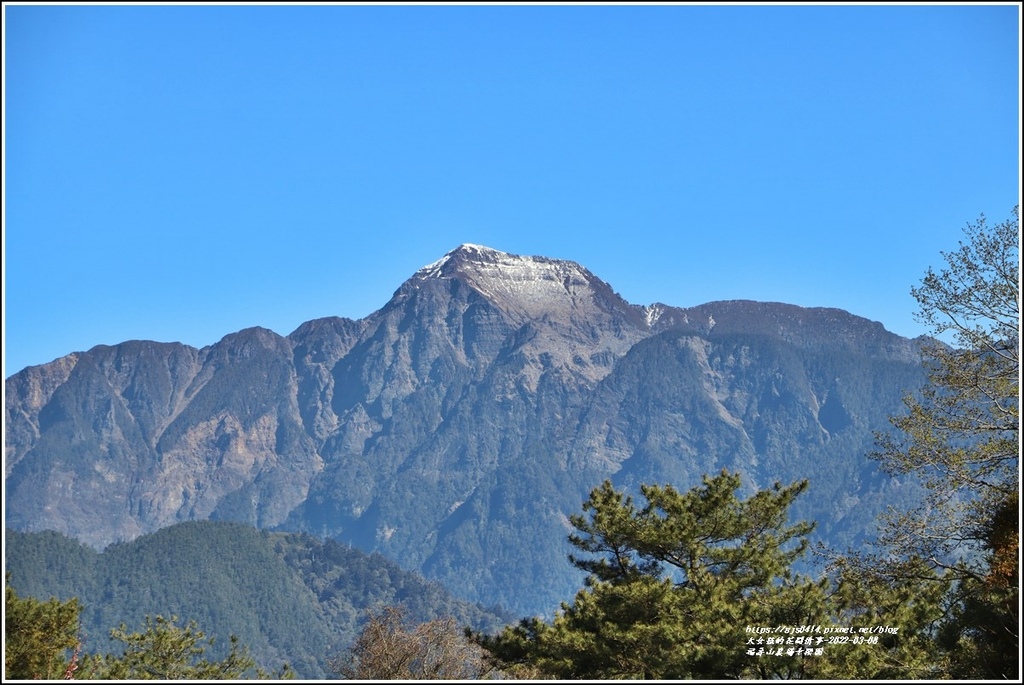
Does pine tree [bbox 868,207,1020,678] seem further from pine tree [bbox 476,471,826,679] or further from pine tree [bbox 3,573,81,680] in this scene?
pine tree [bbox 3,573,81,680]

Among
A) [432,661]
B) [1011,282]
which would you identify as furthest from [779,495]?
[432,661]

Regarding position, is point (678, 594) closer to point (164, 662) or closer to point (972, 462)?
point (972, 462)

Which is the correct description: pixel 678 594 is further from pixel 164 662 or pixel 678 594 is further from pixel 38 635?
pixel 164 662

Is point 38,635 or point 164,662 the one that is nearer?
point 38,635

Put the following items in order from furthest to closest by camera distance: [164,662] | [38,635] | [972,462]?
[164,662] < [38,635] < [972,462]

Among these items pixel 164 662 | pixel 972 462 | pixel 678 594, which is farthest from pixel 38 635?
pixel 972 462

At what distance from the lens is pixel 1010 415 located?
19.5 m

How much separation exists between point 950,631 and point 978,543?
3.45m

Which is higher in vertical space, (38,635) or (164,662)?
(38,635)

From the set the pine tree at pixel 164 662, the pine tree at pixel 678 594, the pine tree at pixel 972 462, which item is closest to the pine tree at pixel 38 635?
the pine tree at pixel 164 662

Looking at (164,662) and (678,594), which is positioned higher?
(678,594)

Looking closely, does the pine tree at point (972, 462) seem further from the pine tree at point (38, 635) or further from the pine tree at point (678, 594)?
the pine tree at point (38, 635)

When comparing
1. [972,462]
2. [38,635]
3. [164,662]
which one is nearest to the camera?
[972,462]

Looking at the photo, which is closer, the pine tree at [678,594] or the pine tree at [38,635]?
the pine tree at [678,594]
